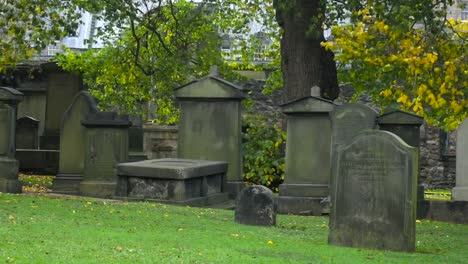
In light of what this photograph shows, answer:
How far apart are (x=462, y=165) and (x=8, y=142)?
320 inches

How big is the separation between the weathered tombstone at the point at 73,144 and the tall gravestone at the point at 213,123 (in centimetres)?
194

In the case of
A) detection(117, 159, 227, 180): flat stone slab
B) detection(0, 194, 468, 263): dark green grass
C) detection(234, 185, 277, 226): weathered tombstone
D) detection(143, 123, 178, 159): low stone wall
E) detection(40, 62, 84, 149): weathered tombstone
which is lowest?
detection(0, 194, 468, 263): dark green grass

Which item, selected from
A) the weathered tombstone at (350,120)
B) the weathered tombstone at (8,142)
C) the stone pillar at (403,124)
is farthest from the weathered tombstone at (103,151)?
the stone pillar at (403,124)

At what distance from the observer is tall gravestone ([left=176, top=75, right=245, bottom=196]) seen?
18312mm

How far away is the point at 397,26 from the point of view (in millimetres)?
15578

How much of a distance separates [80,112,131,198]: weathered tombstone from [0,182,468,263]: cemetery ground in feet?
10.3

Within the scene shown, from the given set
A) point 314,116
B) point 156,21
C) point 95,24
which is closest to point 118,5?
point 156,21

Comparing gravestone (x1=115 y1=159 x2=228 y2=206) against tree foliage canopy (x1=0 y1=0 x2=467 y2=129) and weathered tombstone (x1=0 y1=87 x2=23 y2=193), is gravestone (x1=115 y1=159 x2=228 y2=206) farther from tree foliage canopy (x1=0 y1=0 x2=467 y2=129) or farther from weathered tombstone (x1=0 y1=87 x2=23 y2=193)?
tree foliage canopy (x1=0 y1=0 x2=467 y2=129)

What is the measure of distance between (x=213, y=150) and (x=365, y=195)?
801cm

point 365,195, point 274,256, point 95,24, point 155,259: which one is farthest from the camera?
point 95,24

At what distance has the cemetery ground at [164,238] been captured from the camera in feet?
28.4

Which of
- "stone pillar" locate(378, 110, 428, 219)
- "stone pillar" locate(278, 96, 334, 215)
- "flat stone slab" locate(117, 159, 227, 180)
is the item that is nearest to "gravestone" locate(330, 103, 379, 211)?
"stone pillar" locate(278, 96, 334, 215)

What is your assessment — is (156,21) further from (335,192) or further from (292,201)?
(335,192)

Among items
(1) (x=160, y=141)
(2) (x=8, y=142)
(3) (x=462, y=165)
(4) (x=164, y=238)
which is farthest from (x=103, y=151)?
(1) (x=160, y=141)
